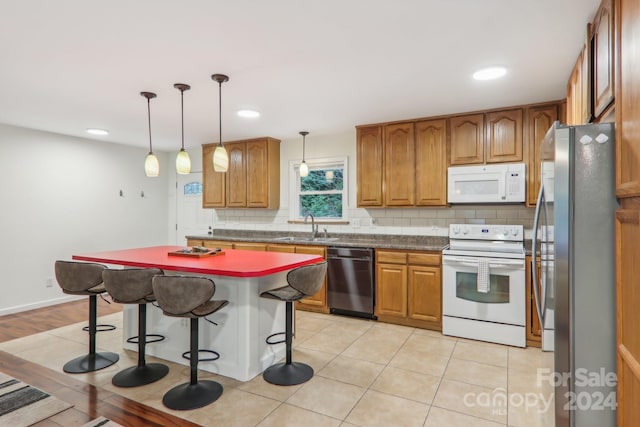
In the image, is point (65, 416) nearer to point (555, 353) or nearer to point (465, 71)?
point (555, 353)

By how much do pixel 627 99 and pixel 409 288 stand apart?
2811 millimetres

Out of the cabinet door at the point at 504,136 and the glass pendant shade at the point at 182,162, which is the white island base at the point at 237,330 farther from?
the cabinet door at the point at 504,136

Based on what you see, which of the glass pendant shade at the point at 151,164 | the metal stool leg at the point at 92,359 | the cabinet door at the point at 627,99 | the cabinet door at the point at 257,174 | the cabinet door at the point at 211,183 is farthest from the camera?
the cabinet door at the point at 211,183

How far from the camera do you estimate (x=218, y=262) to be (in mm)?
2678

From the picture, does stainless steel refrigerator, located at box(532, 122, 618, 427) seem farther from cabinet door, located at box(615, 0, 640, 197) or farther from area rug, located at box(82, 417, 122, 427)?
area rug, located at box(82, 417, 122, 427)

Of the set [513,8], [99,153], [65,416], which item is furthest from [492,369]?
[99,153]

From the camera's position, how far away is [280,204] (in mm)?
A: 5445

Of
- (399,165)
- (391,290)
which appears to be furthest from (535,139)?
(391,290)

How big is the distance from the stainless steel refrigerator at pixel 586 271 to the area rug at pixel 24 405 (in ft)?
9.47

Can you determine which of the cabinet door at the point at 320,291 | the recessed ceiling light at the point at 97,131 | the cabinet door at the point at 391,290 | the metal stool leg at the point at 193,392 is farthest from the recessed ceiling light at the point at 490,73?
the recessed ceiling light at the point at 97,131

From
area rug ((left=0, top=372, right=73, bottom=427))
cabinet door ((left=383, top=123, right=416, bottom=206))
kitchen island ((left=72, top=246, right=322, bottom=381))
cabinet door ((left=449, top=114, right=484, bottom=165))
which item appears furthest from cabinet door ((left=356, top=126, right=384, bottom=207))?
area rug ((left=0, top=372, right=73, bottom=427))

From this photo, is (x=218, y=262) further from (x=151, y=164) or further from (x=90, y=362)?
(x=90, y=362)

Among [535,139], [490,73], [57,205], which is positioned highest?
[490,73]

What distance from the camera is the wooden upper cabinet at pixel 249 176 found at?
521cm
